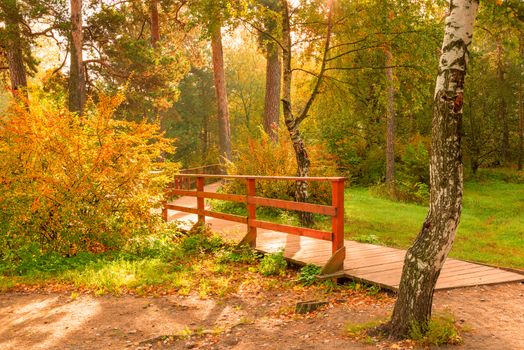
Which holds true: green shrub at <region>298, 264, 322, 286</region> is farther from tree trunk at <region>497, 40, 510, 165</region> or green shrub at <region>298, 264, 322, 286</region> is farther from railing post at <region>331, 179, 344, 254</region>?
tree trunk at <region>497, 40, 510, 165</region>

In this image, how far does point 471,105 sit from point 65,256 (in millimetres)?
23706

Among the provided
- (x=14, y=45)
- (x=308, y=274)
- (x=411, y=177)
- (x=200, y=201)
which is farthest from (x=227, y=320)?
(x=411, y=177)

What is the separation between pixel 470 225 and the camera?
13.9 meters

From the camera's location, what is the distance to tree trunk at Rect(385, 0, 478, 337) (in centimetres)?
455

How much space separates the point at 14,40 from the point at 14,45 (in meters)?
0.42

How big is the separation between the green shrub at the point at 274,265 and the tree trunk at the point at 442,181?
3.27 m

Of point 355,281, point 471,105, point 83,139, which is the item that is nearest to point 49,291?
point 83,139

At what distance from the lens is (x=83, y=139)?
32.1ft

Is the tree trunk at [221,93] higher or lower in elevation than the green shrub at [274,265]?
higher

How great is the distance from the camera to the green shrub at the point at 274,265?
8039 millimetres

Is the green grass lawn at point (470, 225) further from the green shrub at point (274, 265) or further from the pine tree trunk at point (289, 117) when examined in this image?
the green shrub at point (274, 265)

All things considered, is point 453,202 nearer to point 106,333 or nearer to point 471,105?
point 106,333

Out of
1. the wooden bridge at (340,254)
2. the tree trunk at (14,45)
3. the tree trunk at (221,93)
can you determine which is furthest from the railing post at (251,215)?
the tree trunk at (221,93)

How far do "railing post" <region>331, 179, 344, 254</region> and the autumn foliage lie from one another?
3.69m
